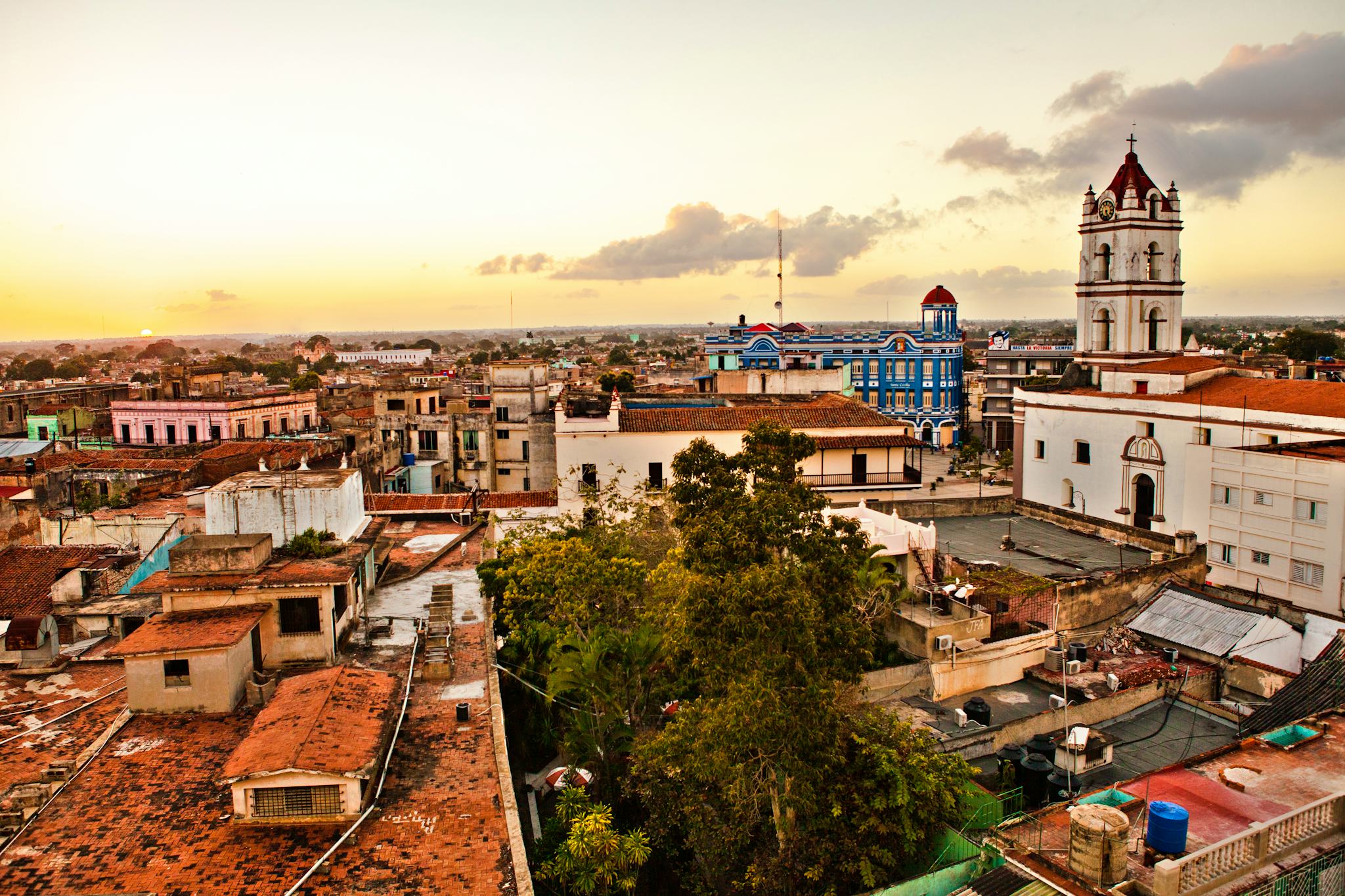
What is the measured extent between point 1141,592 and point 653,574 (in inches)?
594

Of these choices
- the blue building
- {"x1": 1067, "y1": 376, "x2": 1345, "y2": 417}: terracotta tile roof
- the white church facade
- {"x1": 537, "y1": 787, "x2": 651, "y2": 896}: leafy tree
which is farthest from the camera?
the blue building

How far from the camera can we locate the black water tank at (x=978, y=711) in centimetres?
1794

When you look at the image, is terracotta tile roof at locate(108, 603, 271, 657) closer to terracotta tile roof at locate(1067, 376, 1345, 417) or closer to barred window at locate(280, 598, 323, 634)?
barred window at locate(280, 598, 323, 634)

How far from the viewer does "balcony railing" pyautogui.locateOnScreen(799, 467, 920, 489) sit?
1281 inches

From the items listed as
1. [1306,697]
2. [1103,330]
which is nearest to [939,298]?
[1103,330]

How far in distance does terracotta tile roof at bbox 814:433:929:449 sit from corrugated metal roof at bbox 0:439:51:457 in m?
35.5

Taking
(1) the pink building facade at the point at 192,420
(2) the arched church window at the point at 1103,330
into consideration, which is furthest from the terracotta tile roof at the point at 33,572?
(2) the arched church window at the point at 1103,330

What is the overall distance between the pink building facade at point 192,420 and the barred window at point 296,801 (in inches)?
1612

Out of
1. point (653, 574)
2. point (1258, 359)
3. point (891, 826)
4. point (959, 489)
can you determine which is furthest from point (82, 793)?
point (1258, 359)

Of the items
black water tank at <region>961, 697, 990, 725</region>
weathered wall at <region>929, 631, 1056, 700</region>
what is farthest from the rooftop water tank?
weathered wall at <region>929, 631, 1056, 700</region>

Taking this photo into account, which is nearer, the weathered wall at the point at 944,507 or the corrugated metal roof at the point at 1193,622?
the corrugated metal roof at the point at 1193,622

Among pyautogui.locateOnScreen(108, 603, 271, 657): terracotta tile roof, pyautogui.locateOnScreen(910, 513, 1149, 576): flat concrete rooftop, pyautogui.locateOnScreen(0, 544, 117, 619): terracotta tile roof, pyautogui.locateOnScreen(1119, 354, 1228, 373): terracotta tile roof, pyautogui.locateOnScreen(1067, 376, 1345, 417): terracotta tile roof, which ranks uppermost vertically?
pyautogui.locateOnScreen(1119, 354, 1228, 373): terracotta tile roof

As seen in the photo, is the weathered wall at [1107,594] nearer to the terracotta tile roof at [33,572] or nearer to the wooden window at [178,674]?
the wooden window at [178,674]

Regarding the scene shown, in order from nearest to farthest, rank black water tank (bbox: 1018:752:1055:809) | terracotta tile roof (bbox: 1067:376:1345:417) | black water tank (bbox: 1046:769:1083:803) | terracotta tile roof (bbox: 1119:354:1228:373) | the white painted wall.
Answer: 1. black water tank (bbox: 1046:769:1083:803)
2. black water tank (bbox: 1018:752:1055:809)
3. the white painted wall
4. terracotta tile roof (bbox: 1067:376:1345:417)
5. terracotta tile roof (bbox: 1119:354:1228:373)
